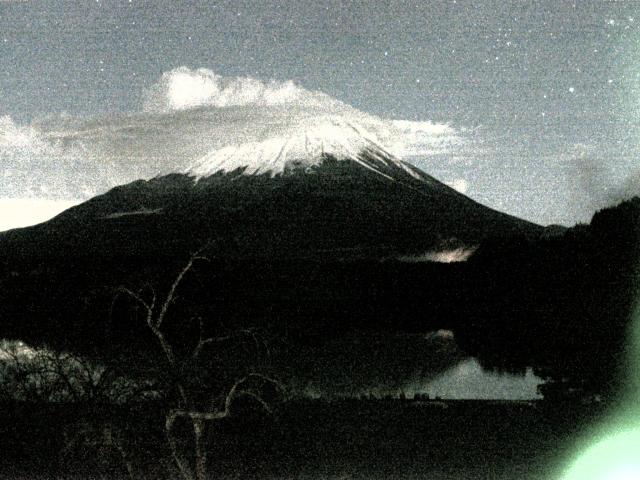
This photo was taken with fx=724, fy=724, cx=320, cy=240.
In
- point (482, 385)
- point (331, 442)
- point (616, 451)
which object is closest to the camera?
point (616, 451)

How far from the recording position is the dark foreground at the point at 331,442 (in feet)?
67.4

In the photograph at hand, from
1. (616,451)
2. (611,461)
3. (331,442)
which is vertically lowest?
(611,461)

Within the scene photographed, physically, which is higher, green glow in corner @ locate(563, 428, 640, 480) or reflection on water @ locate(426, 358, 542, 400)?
reflection on water @ locate(426, 358, 542, 400)

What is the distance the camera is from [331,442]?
24.7 meters

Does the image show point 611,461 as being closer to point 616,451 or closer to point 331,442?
point 616,451

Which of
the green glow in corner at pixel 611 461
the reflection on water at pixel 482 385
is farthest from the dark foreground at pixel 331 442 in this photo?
the reflection on water at pixel 482 385

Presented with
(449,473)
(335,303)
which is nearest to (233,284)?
(335,303)

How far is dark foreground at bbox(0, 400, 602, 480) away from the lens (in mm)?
20547

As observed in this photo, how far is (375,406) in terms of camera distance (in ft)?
94.6

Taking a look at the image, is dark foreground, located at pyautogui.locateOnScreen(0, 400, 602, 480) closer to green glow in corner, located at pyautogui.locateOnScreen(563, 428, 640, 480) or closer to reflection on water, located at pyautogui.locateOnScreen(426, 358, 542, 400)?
green glow in corner, located at pyautogui.locateOnScreen(563, 428, 640, 480)

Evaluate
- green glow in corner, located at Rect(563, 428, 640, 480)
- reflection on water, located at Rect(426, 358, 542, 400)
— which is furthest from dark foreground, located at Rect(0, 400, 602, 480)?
reflection on water, located at Rect(426, 358, 542, 400)

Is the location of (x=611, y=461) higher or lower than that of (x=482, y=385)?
lower

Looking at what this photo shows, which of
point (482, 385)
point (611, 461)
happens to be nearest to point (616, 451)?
point (611, 461)

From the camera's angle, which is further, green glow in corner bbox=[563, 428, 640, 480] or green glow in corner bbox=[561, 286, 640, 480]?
green glow in corner bbox=[561, 286, 640, 480]
